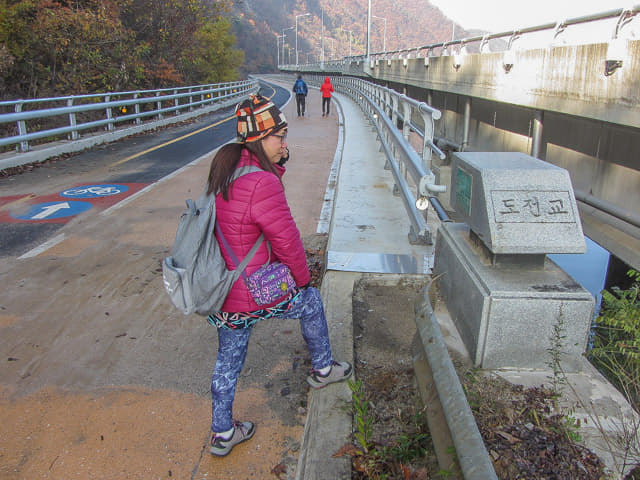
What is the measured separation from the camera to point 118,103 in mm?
16672

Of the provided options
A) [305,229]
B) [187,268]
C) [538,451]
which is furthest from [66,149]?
[538,451]

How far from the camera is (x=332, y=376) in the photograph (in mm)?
3271

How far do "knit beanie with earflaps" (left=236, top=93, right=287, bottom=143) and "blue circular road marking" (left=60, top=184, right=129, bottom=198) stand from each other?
7.12 meters

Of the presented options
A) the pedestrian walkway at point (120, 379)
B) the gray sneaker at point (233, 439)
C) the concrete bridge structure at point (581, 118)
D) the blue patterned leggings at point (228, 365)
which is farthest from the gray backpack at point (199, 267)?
the concrete bridge structure at point (581, 118)

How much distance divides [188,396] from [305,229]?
393 centimetres

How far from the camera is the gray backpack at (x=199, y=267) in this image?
2.55 metres

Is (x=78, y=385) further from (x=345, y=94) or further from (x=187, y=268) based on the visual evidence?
(x=345, y=94)

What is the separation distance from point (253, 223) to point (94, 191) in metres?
7.68

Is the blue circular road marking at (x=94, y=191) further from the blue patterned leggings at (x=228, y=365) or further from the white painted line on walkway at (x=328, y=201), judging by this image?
the blue patterned leggings at (x=228, y=365)

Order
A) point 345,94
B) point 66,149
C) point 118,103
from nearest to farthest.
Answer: point 66,149 < point 118,103 < point 345,94

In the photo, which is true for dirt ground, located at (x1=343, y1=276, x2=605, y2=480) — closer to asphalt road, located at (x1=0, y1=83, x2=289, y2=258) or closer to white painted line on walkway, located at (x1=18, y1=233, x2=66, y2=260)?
white painted line on walkway, located at (x1=18, y1=233, x2=66, y2=260)

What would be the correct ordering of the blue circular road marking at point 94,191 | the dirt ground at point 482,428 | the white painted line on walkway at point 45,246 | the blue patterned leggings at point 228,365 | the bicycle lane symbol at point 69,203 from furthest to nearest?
the blue circular road marking at point 94,191 < the bicycle lane symbol at point 69,203 < the white painted line on walkway at point 45,246 < the blue patterned leggings at point 228,365 < the dirt ground at point 482,428

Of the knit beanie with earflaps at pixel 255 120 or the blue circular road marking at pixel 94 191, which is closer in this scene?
the knit beanie with earflaps at pixel 255 120

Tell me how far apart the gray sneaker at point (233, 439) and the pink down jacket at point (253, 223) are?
0.73 m
